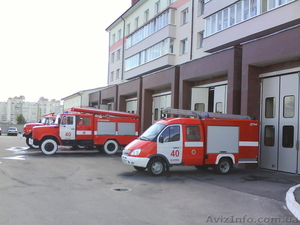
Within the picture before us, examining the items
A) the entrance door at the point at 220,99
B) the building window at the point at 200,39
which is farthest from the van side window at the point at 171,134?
the building window at the point at 200,39

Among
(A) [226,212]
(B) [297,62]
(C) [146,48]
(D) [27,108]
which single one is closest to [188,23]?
(C) [146,48]

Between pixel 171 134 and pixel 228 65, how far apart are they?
20.9 ft

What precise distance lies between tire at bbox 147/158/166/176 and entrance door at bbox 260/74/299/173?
232 inches

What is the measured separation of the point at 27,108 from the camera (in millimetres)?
158500

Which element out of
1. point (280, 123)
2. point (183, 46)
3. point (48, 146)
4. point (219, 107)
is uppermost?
point (183, 46)

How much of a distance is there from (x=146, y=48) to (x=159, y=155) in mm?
21118

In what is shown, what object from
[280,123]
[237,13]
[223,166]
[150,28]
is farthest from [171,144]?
[150,28]

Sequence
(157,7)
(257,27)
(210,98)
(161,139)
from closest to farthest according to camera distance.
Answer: (161,139) → (257,27) → (210,98) → (157,7)

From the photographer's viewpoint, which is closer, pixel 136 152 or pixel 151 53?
pixel 136 152

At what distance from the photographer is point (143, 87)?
2722cm

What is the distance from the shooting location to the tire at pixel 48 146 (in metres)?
18.7

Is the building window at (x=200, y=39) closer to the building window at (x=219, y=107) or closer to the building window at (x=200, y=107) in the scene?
the building window at (x=200, y=107)

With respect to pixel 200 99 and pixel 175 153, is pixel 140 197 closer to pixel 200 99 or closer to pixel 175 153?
pixel 175 153

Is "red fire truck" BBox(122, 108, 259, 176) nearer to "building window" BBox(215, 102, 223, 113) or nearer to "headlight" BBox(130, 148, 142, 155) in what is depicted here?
"headlight" BBox(130, 148, 142, 155)
